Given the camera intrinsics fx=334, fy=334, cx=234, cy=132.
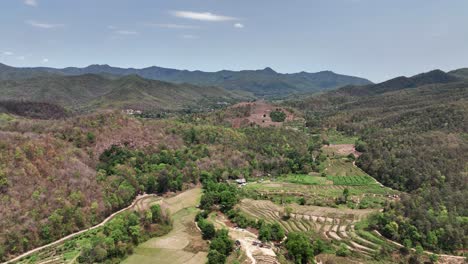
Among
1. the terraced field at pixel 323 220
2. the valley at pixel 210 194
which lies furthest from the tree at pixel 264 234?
the terraced field at pixel 323 220

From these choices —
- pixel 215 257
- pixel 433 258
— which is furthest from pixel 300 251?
pixel 433 258

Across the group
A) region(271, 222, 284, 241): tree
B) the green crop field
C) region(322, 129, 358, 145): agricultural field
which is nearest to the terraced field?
region(271, 222, 284, 241): tree

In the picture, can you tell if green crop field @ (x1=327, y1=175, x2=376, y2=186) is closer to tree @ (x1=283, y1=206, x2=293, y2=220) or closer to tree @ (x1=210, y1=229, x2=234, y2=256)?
tree @ (x1=283, y1=206, x2=293, y2=220)

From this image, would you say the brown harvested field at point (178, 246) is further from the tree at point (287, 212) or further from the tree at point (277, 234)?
the tree at point (287, 212)

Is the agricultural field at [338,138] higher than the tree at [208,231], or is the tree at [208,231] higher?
the agricultural field at [338,138]

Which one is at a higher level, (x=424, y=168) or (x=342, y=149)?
(x=424, y=168)

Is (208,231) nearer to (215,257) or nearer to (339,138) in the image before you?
(215,257)
